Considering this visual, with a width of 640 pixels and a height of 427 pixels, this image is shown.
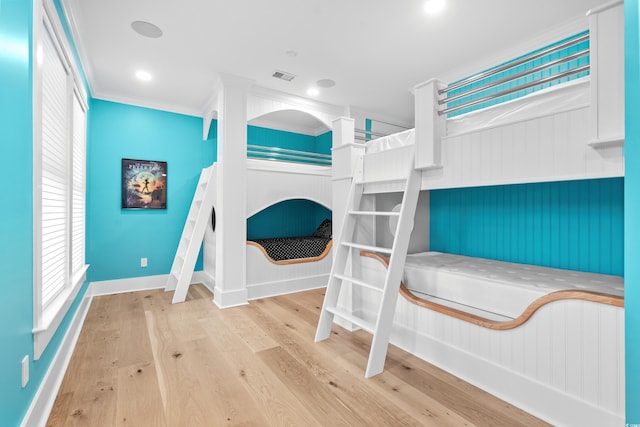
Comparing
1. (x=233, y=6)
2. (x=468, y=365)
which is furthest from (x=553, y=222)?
(x=233, y=6)

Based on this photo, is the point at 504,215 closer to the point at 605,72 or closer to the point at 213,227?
the point at 605,72

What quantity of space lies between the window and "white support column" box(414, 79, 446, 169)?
214 centimetres

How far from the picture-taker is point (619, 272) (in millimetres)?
1933

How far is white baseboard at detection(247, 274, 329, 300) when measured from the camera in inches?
143

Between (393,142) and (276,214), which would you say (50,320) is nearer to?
(393,142)

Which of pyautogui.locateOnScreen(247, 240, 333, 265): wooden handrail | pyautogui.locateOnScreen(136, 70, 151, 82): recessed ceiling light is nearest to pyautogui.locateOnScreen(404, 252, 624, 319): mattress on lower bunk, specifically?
pyautogui.locateOnScreen(247, 240, 333, 265): wooden handrail

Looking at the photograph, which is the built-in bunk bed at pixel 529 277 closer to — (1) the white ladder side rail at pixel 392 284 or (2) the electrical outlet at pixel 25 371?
(1) the white ladder side rail at pixel 392 284

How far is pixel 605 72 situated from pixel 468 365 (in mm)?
1669

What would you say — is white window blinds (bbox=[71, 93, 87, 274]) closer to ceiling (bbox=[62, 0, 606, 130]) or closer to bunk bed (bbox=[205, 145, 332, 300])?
ceiling (bbox=[62, 0, 606, 130])

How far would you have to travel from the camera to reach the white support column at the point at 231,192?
11.0 ft

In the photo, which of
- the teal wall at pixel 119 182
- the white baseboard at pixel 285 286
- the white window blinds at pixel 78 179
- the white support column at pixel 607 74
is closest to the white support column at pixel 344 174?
the white baseboard at pixel 285 286

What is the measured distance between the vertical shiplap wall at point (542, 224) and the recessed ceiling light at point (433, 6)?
1495 mm

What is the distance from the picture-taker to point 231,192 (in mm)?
3400

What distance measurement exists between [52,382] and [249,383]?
1.13 m
